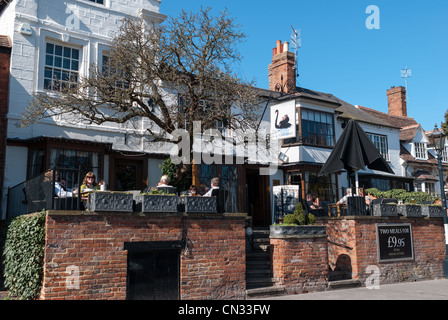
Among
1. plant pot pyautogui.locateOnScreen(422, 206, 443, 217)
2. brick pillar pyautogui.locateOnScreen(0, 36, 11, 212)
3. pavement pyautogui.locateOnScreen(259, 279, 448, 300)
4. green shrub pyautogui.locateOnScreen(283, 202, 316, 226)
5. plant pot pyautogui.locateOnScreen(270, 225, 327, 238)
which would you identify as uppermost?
brick pillar pyautogui.locateOnScreen(0, 36, 11, 212)

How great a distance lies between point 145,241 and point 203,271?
1519 millimetres

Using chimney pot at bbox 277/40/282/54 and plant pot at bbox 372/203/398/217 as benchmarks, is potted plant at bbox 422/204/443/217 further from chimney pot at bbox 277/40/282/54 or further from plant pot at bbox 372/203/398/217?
chimney pot at bbox 277/40/282/54

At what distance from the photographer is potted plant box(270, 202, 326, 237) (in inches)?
408

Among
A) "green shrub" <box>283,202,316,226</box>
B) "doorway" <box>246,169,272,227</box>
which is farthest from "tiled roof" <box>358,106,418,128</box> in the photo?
"green shrub" <box>283,202,316,226</box>

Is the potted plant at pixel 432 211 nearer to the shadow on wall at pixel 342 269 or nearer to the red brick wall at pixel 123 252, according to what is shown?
the shadow on wall at pixel 342 269

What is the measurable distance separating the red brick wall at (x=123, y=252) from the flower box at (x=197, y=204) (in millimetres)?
224

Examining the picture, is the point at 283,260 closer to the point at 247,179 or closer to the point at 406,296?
the point at 406,296

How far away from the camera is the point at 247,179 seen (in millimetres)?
18922

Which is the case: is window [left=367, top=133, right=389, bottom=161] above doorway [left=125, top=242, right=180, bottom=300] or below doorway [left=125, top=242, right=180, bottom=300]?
above

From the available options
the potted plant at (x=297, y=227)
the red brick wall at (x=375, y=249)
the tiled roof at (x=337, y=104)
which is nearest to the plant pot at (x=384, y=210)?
the red brick wall at (x=375, y=249)

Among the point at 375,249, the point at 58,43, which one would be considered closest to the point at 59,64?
the point at 58,43

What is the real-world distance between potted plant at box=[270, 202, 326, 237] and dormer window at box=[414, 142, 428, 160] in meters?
18.8

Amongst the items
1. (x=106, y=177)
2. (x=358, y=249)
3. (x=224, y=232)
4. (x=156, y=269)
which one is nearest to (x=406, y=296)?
(x=358, y=249)

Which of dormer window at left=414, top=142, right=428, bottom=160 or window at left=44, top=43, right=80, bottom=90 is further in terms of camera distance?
dormer window at left=414, top=142, right=428, bottom=160
